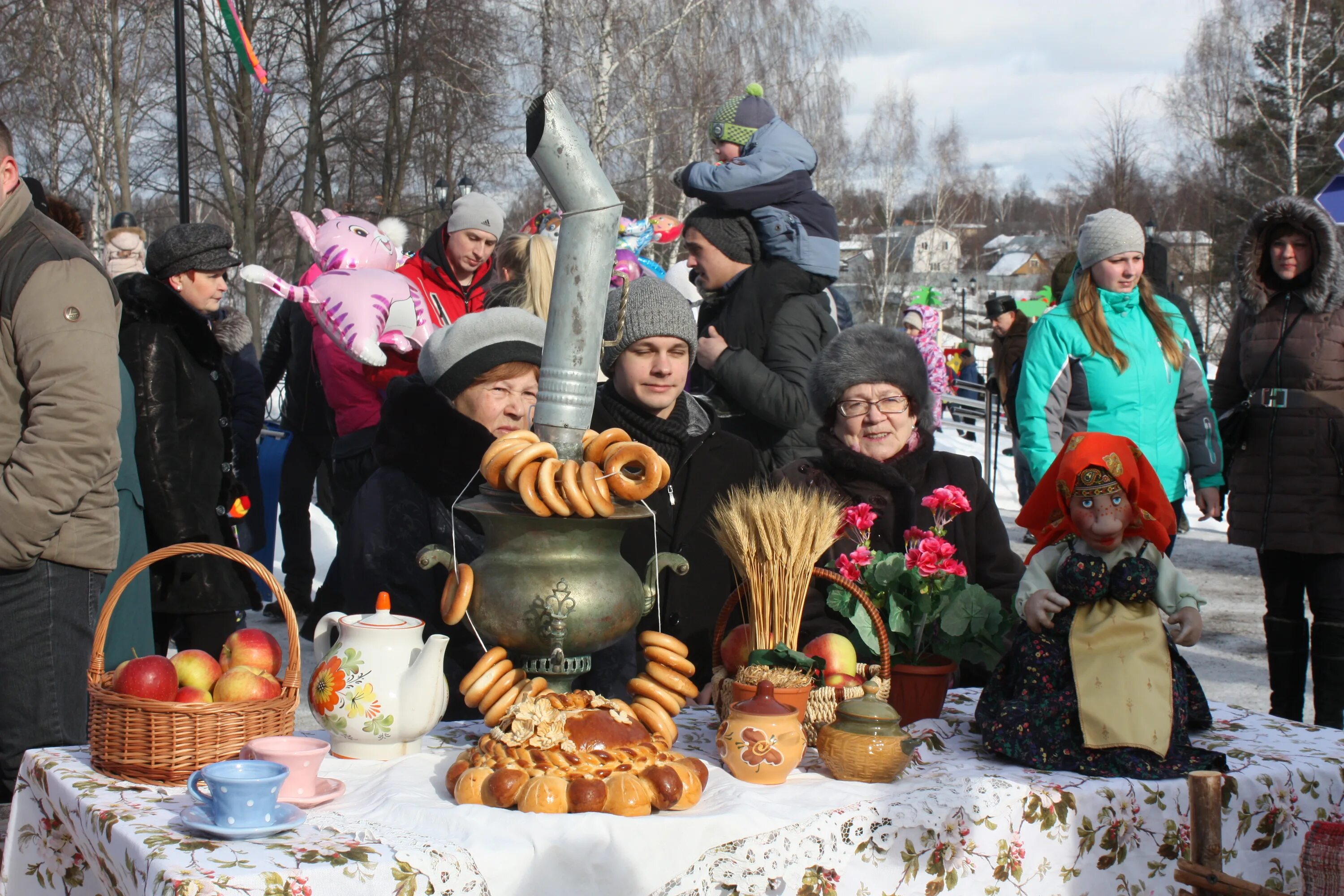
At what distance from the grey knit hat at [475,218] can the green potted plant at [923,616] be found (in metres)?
2.85

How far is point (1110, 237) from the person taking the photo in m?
3.81

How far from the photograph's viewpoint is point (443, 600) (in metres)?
1.87

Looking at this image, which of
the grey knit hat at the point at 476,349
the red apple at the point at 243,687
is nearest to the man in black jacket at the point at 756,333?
the grey knit hat at the point at 476,349

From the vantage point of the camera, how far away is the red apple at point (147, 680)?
1733mm

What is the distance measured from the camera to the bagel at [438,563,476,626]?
1812mm

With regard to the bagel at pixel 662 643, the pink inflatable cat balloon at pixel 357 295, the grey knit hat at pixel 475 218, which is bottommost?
the bagel at pixel 662 643

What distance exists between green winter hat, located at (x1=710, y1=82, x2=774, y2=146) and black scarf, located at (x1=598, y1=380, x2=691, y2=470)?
2083 millimetres

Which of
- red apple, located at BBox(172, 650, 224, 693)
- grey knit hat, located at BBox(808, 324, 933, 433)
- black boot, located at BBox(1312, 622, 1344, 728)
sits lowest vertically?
black boot, located at BBox(1312, 622, 1344, 728)

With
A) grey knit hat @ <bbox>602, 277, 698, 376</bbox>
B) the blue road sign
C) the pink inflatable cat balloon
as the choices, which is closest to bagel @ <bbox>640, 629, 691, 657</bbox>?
grey knit hat @ <bbox>602, 277, 698, 376</bbox>

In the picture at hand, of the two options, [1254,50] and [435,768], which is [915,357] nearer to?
[435,768]

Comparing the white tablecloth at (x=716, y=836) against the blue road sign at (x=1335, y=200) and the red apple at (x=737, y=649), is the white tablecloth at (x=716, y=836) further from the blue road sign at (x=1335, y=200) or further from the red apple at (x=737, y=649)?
the blue road sign at (x=1335, y=200)

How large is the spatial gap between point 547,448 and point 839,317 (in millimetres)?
4023

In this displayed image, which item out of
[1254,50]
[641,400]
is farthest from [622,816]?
[1254,50]

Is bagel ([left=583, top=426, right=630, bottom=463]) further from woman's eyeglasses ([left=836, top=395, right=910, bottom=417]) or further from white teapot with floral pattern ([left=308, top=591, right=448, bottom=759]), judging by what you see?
woman's eyeglasses ([left=836, top=395, right=910, bottom=417])
